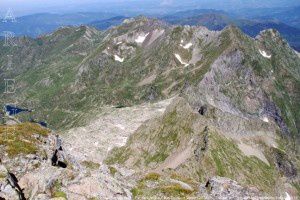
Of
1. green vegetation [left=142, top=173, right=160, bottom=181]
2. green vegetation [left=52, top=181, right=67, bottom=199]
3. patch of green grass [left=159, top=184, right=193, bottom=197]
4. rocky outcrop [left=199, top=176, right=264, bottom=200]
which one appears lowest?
rocky outcrop [left=199, top=176, right=264, bottom=200]

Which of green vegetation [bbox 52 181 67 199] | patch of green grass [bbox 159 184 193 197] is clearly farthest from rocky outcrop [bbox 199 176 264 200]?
green vegetation [bbox 52 181 67 199]

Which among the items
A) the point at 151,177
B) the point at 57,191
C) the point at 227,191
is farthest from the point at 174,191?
the point at 57,191

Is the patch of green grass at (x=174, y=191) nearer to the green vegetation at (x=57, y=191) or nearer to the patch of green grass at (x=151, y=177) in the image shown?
the patch of green grass at (x=151, y=177)

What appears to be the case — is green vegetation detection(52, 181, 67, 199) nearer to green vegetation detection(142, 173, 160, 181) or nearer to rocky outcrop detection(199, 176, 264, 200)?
green vegetation detection(142, 173, 160, 181)

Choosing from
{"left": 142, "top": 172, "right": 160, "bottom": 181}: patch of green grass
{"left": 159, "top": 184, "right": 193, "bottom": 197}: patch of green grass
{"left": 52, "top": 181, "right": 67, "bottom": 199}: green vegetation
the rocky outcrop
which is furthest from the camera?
{"left": 142, "top": 172, "right": 160, "bottom": 181}: patch of green grass

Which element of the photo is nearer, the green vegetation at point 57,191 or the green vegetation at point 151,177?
the green vegetation at point 57,191

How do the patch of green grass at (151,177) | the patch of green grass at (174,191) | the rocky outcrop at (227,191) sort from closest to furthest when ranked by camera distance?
the patch of green grass at (174,191) < the rocky outcrop at (227,191) < the patch of green grass at (151,177)

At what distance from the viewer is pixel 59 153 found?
234ft

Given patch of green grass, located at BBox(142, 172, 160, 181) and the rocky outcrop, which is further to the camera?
patch of green grass, located at BBox(142, 172, 160, 181)

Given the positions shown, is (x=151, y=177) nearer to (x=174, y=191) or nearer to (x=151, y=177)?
(x=151, y=177)

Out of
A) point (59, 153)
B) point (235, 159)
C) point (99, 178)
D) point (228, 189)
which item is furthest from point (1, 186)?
point (235, 159)

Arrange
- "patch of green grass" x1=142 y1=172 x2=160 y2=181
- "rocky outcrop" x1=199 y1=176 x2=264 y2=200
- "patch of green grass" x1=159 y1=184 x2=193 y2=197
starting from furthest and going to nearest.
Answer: "patch of green grass" x1=142 y1=172 x2=160 y2=181 → "rocky outcrop" x1=199 y1=176 x2=264 y2=200 → "patch of green grass" x1=159 y1=184 x2=193 y2=197

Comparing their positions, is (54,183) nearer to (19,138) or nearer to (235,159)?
(19,138)

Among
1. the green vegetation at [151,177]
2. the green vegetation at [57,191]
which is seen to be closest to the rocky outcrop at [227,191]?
the green vegetation at [151,177]
